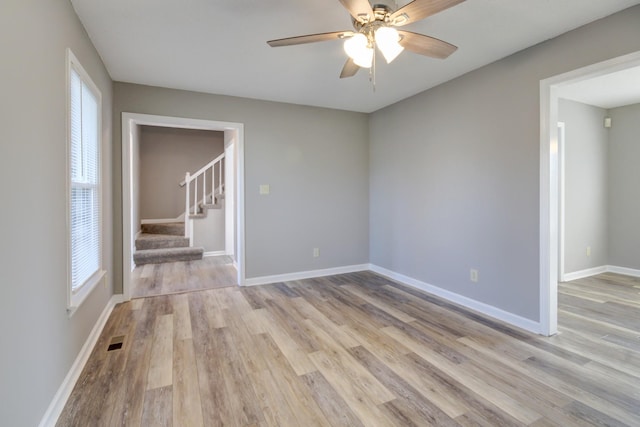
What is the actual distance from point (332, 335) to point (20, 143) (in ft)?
7.59

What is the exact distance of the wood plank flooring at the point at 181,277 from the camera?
3.89 metres

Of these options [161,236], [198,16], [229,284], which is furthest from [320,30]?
[161,236]

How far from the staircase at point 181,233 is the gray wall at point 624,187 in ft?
20.9

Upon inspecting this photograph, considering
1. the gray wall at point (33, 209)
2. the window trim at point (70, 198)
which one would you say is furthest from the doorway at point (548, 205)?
the window trim at point (70, 198)

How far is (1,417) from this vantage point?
3.74ft

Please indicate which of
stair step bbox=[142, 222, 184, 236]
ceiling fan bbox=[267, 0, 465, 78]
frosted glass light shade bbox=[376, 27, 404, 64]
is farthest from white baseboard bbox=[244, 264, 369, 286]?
frosted glass light shade bbox=[376, 27, 404, 64]

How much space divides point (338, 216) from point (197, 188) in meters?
3.69

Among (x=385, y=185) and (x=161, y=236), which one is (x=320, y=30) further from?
(x=161, y=236)

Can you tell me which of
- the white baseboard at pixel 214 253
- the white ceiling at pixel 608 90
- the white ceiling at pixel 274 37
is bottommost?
the white baseboard at pixel 214 253

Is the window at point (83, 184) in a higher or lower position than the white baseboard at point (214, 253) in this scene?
higher

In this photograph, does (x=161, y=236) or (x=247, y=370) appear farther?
(x=161, y=236)

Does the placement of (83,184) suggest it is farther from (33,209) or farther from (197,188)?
(197,188)

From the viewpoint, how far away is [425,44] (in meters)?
1.97

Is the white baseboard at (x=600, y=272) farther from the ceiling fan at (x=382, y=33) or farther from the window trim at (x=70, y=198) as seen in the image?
the window trim at (x=70, y=198)
